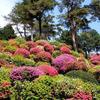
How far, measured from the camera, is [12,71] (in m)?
18.1

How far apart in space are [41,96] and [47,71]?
4.30 m

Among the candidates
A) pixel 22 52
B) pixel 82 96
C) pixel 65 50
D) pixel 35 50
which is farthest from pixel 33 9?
pixel 82 96

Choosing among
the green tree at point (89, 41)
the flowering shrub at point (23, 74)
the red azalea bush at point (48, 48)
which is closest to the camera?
the flowering shrub at point (23, 74)

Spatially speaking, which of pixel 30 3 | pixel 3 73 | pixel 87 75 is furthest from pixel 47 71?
pixel 30 3

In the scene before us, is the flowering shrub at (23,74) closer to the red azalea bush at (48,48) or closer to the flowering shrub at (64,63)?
the flowering shrub at (64,63)

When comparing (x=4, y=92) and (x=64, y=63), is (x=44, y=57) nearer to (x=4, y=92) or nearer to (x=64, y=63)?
(x=64, y=63)

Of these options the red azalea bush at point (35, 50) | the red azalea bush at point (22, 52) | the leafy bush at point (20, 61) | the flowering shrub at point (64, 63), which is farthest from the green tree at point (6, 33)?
the leafy bush at point (20, 61)

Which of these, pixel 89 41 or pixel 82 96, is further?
pixel 89 41

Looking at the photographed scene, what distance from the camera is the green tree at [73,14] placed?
148 ft

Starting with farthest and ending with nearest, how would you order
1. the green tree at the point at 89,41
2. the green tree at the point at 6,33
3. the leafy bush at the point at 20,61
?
the green tree at the point at 89,41, the green tree at the point at 6,33, the leafy bush at the point at 20,61

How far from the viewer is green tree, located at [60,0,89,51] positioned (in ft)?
148

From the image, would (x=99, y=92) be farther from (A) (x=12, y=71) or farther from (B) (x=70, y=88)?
(A) (x=12, y=71)

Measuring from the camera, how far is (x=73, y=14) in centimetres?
4466

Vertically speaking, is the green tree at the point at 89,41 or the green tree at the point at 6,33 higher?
the green tree at the point at 6,33
